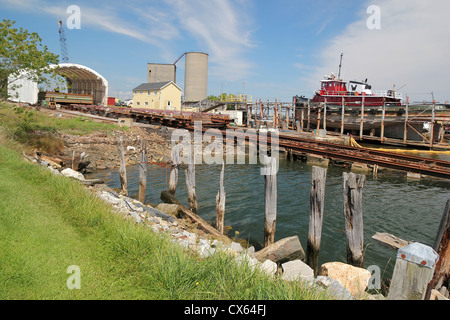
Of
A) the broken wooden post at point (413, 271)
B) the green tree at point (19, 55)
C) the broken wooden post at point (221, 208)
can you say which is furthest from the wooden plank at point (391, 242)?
the green tree at point (19, 55)

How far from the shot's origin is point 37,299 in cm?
418

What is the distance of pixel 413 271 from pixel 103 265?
493cm

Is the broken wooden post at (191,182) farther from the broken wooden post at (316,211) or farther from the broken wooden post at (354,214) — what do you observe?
the broken wooden post at (354,214)

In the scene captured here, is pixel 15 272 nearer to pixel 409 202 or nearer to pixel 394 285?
pixel 394 285

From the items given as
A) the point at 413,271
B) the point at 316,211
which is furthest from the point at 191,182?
the point at 413,271

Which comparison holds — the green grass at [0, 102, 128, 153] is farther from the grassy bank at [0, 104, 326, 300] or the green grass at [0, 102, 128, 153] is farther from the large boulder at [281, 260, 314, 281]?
the large boulder at [281, 260, 314, 281]

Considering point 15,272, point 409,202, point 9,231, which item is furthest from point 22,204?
point 409,202

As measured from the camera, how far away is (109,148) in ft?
83.1

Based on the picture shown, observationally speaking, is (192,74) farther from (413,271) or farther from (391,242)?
(413,271)

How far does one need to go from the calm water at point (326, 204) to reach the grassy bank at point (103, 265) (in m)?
5.29

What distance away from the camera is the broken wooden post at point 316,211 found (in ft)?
25.6

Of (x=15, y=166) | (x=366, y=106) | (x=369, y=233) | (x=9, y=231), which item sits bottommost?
(x=369, y=233)

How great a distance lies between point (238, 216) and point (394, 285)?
950cm

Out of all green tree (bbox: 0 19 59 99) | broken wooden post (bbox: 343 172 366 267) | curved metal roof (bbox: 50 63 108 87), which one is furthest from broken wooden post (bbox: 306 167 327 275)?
curved metal roof (bbox: 50 63 108 87)
